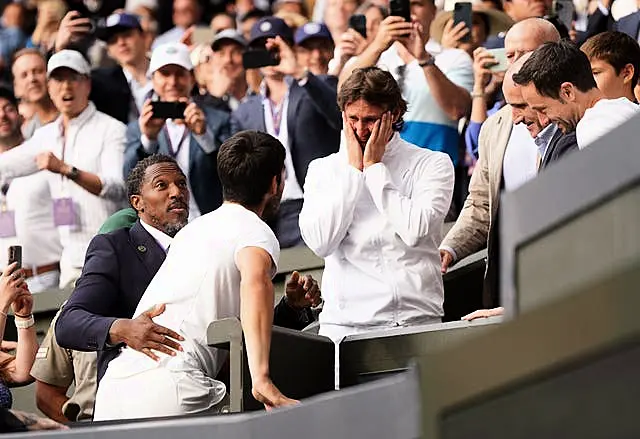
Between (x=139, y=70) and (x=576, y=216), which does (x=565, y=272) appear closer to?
(x=576, y=216)

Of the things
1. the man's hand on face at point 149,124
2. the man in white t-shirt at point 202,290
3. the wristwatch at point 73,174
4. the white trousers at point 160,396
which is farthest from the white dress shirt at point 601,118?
the wristwatch at point 73,174

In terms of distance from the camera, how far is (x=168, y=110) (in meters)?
10.4

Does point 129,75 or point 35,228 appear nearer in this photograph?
point 35,228

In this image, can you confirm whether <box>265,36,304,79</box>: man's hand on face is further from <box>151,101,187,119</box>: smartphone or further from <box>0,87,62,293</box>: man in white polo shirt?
<box>0,87,62,293</box>: man in white polo shirt

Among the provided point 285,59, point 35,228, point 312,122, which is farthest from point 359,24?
point 35,228

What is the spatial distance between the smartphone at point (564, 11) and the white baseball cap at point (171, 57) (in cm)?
223

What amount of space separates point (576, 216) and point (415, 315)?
3.13m

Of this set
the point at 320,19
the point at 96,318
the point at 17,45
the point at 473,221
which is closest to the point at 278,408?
the point at 96,318

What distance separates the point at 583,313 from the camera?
3832 mm

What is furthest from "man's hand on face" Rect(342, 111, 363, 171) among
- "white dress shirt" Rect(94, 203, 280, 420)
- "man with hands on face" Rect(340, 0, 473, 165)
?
"man with hands on face" Rect(340, 0, 473, 165)

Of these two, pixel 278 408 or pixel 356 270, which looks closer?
pixel 278 408

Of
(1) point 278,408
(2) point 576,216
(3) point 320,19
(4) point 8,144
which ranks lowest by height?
(1) point 278,408

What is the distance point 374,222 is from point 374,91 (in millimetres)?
537

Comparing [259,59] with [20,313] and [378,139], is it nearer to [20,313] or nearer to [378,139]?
[20,313]
